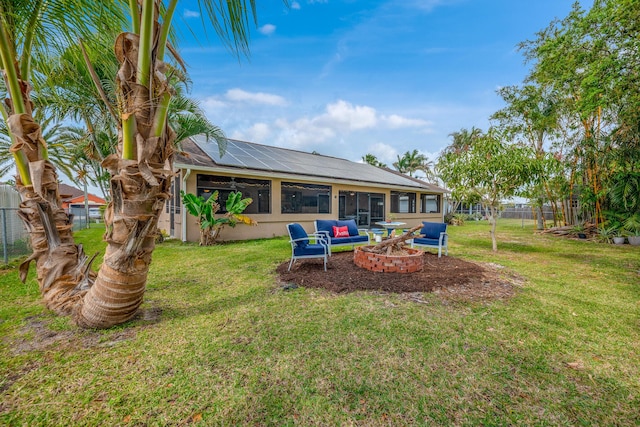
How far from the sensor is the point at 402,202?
17.8 metres

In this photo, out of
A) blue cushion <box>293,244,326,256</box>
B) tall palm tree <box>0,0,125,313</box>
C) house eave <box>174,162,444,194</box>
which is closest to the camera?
tall palm tree <box>0,0,125,313</box>

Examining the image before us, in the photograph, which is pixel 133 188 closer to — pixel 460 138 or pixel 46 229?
pixel 46 229

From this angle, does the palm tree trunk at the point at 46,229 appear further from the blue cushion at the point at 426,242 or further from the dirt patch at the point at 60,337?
the blue cushion at the point at 426,242

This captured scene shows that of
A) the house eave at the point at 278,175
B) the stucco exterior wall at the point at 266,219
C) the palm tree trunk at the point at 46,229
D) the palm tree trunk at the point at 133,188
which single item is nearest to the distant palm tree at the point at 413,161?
the house eave at the point at 278,175

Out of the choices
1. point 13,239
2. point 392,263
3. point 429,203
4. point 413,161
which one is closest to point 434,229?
point 392,263

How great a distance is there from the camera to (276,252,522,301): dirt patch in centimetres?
467

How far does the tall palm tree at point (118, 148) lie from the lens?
2.40m

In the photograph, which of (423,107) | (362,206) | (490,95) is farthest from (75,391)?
(490,95)

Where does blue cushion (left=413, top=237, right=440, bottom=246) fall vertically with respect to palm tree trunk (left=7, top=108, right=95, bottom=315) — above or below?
below

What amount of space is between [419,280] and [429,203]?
52.9ft

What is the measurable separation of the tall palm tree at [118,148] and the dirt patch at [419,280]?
277 cm

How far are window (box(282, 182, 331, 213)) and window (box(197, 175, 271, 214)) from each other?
3.04 ft

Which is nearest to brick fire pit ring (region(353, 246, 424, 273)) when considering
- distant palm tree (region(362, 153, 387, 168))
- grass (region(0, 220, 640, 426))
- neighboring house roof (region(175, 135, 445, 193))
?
grass (region(0, 220, 640, 426))

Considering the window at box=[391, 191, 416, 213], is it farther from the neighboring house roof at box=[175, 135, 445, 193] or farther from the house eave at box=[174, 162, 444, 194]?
the neighboring house roof at box=[175, 135, 445, 193]
